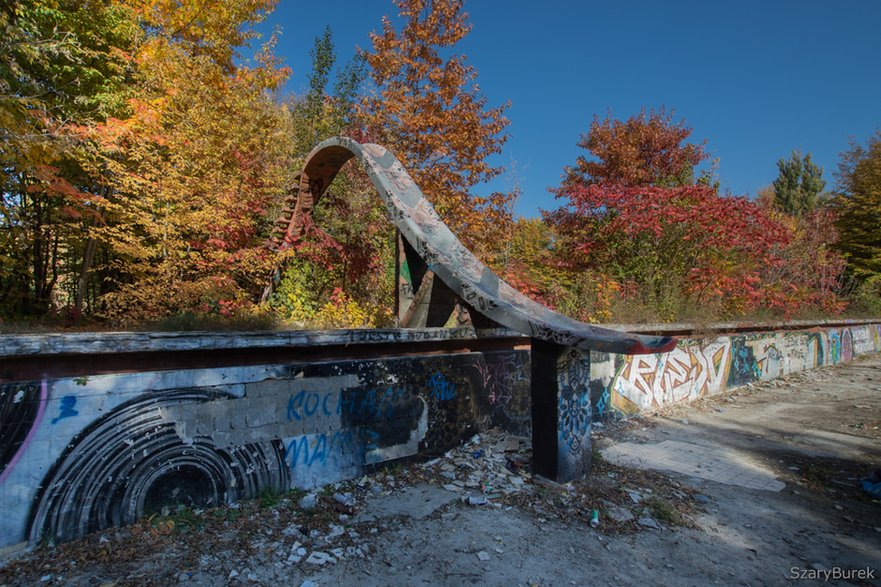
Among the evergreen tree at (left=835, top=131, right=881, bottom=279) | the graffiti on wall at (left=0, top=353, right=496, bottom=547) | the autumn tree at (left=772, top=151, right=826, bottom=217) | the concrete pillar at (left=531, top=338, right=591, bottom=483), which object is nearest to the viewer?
the graffiti on wall at (left=0, top=353, right=496, bottom=547)

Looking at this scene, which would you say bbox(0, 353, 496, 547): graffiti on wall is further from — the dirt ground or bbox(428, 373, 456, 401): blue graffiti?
the dirt ground

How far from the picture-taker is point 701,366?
30.2 feet

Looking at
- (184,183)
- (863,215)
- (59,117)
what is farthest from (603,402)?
(863,215)

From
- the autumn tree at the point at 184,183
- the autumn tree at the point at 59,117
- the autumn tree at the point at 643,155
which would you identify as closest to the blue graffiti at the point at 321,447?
the autumn tree at the point at 184,183

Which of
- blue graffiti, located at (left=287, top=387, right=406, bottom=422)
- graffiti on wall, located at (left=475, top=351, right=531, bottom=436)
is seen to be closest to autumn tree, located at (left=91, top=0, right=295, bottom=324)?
blue graffiti, located at (left=287, top=387, right=406, bottom=422)

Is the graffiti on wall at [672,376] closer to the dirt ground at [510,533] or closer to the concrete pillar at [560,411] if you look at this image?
the dirt ground at [510,533]

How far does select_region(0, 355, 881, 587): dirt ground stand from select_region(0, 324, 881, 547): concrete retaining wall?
0.20m

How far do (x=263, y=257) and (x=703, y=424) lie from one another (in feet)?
26.8

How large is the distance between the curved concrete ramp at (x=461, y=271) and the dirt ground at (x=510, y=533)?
5.08 feet

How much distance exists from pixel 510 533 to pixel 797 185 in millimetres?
45449

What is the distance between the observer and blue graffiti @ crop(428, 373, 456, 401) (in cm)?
509

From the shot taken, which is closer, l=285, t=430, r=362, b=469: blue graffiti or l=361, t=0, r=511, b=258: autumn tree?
l=285, t=430, r=362, b=469: blue graffiti

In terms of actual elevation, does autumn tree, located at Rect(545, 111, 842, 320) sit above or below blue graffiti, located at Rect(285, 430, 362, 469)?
above

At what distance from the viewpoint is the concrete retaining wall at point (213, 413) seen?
114 inches
